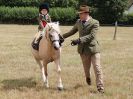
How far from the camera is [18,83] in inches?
440

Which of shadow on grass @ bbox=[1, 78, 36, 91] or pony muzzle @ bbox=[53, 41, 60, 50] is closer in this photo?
pony muzzle @ bbox=[53, 41, 60, 50]

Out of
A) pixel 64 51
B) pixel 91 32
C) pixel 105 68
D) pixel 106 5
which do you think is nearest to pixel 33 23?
pixel 106 5

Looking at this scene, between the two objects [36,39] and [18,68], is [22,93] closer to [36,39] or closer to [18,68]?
[36,39]

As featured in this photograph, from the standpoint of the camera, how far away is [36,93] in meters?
9.62

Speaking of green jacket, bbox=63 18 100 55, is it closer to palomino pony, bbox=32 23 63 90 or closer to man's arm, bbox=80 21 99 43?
man's arm, bbox=80 21 99 43

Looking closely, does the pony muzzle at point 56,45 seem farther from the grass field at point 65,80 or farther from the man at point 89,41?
the grass field at point 65,80

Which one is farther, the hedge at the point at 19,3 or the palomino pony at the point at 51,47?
the hedge at the point at 19,3

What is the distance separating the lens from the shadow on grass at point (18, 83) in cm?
1057

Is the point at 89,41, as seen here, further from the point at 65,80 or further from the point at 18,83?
the point at 18,83

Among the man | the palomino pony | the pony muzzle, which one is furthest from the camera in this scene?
the man

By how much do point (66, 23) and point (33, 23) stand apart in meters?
5.41

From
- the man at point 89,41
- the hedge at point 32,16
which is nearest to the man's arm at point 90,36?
the man at point 89,41

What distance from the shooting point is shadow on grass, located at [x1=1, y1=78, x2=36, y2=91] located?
10.6m

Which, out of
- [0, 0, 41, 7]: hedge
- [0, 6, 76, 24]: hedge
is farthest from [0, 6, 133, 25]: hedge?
[0, 0, 41, 7]: hedge
